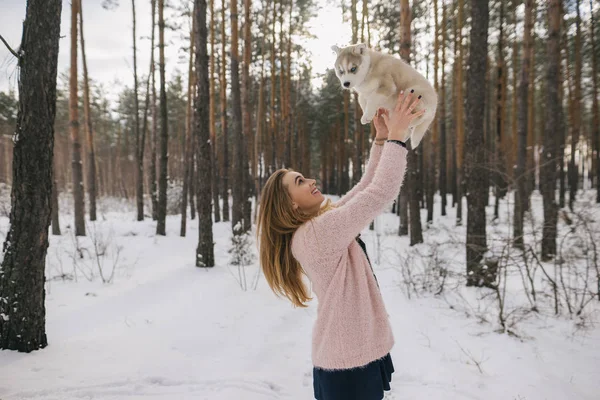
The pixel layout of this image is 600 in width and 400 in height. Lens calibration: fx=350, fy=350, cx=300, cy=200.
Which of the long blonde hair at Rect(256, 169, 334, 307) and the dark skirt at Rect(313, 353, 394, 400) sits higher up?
the long blonde hair at Rect(256, 169, 334, 307)

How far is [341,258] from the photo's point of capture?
63.7 inches

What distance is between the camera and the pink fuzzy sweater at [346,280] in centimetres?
149

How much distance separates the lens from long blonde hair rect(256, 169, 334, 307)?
1.70 m

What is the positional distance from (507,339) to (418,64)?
12.7 meters

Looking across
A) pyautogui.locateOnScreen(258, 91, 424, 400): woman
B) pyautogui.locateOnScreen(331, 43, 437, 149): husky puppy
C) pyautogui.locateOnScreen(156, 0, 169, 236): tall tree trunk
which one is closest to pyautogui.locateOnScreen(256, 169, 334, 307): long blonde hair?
pyautogui.locateOnScreen(258, 91, 424, 400): woman

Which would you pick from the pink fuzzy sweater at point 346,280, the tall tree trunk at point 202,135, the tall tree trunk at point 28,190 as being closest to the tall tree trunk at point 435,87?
the tall tree trunk at point 202,135

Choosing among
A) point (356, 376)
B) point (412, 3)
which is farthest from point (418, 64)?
point (356, 376)

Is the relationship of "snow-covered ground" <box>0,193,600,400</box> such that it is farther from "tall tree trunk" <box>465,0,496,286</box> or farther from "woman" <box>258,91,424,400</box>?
"woman" <box>258,91,424,400</box>

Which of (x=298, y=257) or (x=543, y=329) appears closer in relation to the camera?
(x=298, y=257)

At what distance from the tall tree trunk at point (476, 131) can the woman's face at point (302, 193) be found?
5224 millimetres

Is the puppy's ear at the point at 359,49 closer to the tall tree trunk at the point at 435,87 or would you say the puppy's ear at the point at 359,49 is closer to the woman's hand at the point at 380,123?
the woman's hand at the point at 380,123

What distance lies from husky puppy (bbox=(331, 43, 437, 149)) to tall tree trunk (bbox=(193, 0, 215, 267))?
678cm

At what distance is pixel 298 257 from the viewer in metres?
1.67

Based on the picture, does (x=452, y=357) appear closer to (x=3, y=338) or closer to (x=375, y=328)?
(x=375, y=328)
